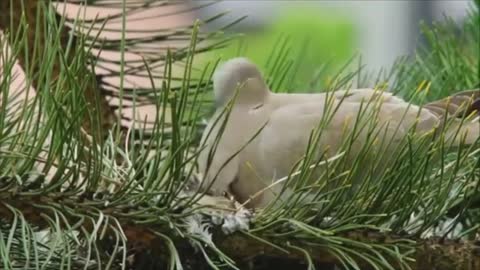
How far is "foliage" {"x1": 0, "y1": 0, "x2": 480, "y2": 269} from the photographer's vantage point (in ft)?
0.92

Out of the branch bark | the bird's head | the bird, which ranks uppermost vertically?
the bird's head

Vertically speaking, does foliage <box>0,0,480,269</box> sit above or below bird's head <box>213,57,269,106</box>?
below

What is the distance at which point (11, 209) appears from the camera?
A: 0.28 meters

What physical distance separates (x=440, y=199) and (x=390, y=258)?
1.1 inches

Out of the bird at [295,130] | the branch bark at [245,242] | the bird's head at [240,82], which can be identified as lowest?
the branch bark at [245,242]

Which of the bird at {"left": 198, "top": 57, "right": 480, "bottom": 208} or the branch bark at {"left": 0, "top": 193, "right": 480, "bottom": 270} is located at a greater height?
the bird at {"left": 198, "top": 57, "right": 480, "bottom": 208}

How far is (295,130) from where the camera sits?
1.06 feet

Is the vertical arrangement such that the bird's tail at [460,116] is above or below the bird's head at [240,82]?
below

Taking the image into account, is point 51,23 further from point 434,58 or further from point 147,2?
point 434,58

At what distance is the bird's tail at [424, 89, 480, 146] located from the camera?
0.32 m

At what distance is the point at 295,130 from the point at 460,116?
0.20ft

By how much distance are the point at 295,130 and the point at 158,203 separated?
6 cm

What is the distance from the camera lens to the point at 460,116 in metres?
0.35

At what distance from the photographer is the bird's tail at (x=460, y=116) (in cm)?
32
